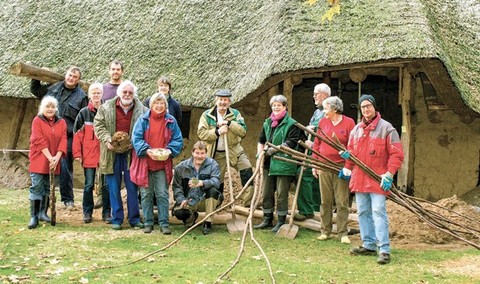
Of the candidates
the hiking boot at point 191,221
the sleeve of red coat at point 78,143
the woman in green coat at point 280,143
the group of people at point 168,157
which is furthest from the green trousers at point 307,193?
the sleeve of red coat at point 78,143

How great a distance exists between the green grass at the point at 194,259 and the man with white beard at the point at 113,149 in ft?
0.94

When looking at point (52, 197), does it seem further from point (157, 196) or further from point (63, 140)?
point (157, 196)

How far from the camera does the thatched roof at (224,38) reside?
27.2ft

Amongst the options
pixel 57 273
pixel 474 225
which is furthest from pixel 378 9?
pixel 57 273

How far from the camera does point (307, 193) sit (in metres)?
7.05

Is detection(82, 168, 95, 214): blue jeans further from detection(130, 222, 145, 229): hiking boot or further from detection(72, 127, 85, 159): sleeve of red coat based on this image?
detection(130, 222, 145, 229): hiking boot

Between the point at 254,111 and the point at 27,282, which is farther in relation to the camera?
the point at 254,111

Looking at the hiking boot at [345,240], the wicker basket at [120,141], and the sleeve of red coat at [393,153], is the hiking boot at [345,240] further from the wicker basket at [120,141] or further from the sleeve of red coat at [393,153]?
the wicker basket at [120,141]

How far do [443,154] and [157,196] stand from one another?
16.7 feet

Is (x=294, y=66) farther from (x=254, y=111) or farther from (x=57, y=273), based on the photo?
(x=57, y=273)

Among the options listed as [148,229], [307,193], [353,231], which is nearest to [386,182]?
[353,231]

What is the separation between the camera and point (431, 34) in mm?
8023

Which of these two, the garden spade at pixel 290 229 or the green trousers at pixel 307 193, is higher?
the green trousers at pixel 307 193

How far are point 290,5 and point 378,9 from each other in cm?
136
